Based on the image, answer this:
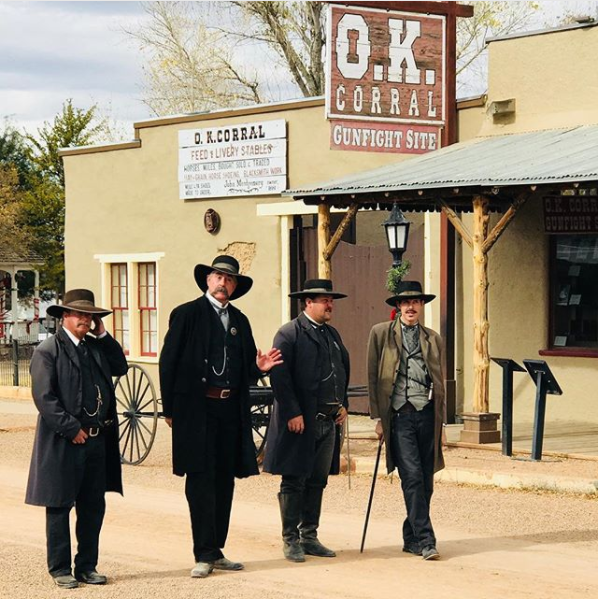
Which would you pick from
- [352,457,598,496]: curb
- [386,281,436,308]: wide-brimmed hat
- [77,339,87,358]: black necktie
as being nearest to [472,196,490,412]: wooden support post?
[352,457,598,496]: curb

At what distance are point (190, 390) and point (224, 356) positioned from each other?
0.32 m

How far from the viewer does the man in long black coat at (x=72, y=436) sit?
8.70m

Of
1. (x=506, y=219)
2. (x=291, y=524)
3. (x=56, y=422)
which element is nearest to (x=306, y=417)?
(x=291, y=524)

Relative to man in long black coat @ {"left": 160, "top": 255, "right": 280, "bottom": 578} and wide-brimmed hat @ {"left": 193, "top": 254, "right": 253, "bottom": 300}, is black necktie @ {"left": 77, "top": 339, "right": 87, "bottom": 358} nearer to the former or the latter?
man in long black coat @ {"left": 160, "top": 255, "right": 280, "bottom": 578}

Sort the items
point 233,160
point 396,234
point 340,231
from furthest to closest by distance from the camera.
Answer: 1. point 233,160
2. point 340,231
3. point 396,234

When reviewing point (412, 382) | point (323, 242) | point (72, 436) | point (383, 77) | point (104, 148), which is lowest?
point (72, 436)

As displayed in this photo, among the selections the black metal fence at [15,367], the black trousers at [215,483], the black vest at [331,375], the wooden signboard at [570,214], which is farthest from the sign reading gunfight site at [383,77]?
Result: the black metal fence at [15,367]

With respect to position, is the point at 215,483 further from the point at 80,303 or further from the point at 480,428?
the point at 480,428

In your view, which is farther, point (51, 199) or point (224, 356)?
point (51, 199)

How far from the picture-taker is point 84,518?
8867 millimetres

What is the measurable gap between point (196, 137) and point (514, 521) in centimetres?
1232

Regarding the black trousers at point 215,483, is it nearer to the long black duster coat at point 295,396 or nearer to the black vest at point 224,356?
the black vest at point 224,356

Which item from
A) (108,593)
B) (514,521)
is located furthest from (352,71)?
(108,593)

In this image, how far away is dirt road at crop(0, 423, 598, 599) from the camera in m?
8.60
